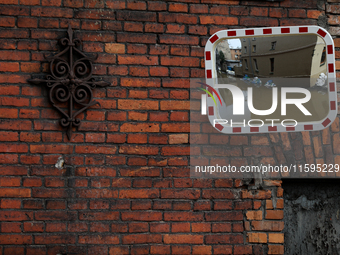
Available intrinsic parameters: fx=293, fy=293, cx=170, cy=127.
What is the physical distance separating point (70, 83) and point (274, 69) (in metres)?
1.39

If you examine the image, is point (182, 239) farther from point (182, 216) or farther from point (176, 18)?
point (176, 18)

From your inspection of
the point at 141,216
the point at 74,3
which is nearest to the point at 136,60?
the point at 74,3

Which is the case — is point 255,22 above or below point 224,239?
above

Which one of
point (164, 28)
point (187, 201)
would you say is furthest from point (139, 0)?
point (187, 201)

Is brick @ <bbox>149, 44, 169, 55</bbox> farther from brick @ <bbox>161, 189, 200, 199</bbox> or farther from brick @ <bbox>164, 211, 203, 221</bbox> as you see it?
brick @ <bbox>164, 211, 203, 221</bbox>

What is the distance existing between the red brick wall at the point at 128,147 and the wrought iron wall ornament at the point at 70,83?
6cm

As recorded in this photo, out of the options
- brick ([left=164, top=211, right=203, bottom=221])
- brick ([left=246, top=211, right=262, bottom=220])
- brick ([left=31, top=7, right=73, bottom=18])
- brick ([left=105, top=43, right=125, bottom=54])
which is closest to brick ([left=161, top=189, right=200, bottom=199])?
brick ([left=164, top=211, right=203, bottom=221])

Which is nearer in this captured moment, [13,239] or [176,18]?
[13,239]

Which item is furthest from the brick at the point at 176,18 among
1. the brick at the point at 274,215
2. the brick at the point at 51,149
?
the brick at the point at 274,215

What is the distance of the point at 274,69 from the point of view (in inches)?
79.7

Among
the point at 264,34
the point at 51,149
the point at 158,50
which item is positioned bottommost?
the point at 51,149

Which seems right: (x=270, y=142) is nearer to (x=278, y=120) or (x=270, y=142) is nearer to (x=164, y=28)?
(x=278, y=120)

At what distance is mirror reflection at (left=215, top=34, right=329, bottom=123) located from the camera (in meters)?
2.02

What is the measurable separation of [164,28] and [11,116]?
118 cm
